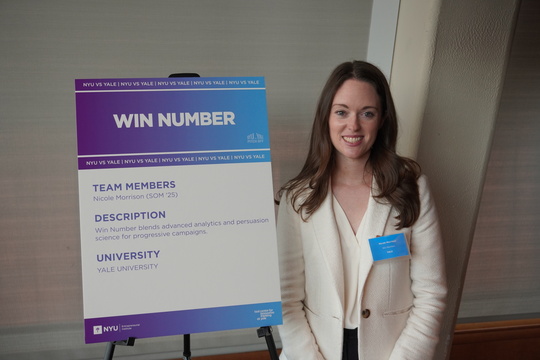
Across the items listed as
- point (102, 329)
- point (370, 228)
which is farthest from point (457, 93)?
point (102, 329)

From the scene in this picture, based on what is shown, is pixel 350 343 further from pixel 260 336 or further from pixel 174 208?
pixel 174 208

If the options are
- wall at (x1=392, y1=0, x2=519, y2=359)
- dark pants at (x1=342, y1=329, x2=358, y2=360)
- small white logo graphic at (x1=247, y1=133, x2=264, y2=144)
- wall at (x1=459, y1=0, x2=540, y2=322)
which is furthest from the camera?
wall at (x1=459, y1=0, x2=540, y2=322)

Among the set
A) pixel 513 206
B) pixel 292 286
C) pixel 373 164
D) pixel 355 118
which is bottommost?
pixel 292 286

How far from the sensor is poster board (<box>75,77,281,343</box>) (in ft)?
4.71

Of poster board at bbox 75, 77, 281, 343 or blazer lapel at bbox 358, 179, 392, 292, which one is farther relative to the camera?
blazer lapel at bbox 358, 179, 392, 292

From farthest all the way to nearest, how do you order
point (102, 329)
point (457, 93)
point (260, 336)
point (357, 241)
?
point (457, 93), point (357, 241), point (260, 336), point (102, 329)

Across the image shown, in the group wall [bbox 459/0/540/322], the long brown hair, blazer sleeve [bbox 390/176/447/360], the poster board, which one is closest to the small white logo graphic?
the poster board

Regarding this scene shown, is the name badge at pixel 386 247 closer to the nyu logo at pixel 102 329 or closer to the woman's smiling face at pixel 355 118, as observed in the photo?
the woman's smiling face at pixel 355 118

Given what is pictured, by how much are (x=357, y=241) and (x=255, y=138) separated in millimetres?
528

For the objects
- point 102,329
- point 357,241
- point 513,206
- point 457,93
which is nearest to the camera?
point 102,329

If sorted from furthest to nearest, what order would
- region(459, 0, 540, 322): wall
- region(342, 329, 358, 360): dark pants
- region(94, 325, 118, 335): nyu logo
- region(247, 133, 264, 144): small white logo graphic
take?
1. region(459, 0, 540, 322): wall
2. region(342, 329, 358, 360): dark pants
3. region(247, 133, 264, 144): small white logo graphic
4. region(94, 325, 118, 335): nyu logo

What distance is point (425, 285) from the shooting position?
168cm

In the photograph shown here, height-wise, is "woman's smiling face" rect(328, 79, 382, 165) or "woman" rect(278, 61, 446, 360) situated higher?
"woman's smiling face" rect(328, 79, 382, 165)

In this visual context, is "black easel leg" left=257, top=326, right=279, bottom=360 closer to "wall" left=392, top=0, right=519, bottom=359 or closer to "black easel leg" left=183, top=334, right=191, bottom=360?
"black easel leg" left=183, top=334, right=191, bottom=360
